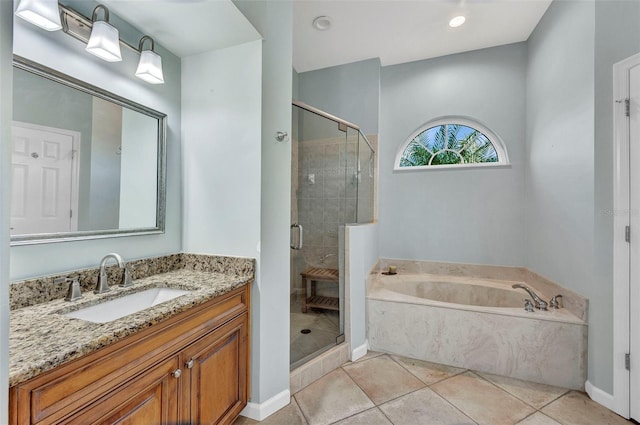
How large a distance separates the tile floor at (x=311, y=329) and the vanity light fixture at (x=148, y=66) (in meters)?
1.67

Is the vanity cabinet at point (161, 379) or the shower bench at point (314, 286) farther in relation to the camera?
the shower bench at point (314, 286)

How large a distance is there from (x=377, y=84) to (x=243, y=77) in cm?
211

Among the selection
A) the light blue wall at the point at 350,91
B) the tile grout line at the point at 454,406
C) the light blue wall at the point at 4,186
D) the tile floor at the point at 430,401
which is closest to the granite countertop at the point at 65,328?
the light blue wall at the point at 4,186

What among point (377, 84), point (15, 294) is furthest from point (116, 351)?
point (377, 84)

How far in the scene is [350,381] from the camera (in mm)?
2021

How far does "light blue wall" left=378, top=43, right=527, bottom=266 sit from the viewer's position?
2.96 m

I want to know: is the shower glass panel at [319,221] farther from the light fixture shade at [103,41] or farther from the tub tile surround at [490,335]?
the light fixture shade at [103,41]

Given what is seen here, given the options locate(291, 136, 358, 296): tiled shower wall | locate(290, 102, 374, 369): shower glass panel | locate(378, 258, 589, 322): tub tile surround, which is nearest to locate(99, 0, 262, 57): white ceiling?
locate(290, 102, 374, 369): shower glass panel

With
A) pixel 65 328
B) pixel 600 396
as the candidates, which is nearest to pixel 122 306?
pixel 65 328

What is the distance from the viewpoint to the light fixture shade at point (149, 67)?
1434 millimetres

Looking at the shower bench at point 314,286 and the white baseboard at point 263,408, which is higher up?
the shower bench at point 314,286

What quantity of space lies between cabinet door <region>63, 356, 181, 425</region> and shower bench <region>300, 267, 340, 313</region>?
135 cm

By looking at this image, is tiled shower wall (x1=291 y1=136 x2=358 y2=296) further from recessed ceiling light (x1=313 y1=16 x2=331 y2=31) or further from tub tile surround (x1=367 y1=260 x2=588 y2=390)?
recessed ceiling light (x1=313 y1=16 x2=331 y2=31)

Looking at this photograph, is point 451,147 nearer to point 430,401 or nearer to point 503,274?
point 503,274
